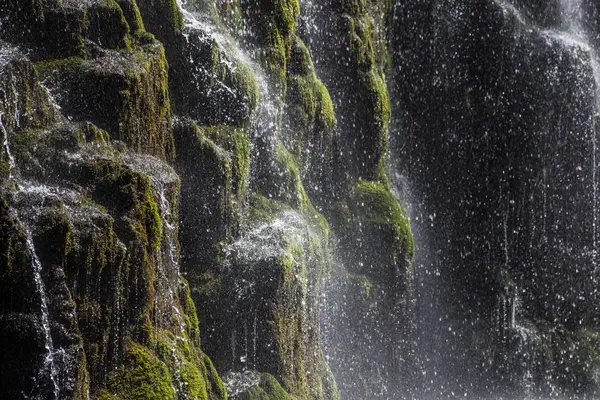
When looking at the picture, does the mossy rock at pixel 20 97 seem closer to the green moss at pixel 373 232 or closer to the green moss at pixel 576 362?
the green moss at pixel 373 232

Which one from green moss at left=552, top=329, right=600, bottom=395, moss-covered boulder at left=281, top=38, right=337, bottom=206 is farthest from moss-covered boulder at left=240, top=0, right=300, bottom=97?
green moss at left=552, top=329, right=600, bottom=395

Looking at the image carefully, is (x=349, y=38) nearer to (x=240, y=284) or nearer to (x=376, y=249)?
(x=376, y=249)

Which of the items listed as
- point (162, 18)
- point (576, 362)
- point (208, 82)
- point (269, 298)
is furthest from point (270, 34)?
point (576, 362)

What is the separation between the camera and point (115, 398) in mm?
6344

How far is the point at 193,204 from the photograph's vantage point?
8.66 m

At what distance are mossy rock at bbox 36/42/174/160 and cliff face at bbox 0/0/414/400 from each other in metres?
0.02

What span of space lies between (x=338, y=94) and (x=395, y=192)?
2498mm

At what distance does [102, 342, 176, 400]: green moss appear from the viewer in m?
6.45

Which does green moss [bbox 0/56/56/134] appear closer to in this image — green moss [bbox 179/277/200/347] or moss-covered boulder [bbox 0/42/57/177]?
moss-covered boulder [bbox 0/42/57/177]

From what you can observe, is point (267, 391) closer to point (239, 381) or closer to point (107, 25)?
point (239, 381)

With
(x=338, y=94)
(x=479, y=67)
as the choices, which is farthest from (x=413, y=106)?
(x=338, y=94)

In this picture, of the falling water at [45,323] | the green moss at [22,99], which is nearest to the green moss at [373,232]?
the green moss at [22,99]

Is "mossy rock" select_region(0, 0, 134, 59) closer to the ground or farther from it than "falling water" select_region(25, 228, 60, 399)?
farther from it

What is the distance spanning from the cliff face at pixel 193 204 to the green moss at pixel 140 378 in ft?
0.04
